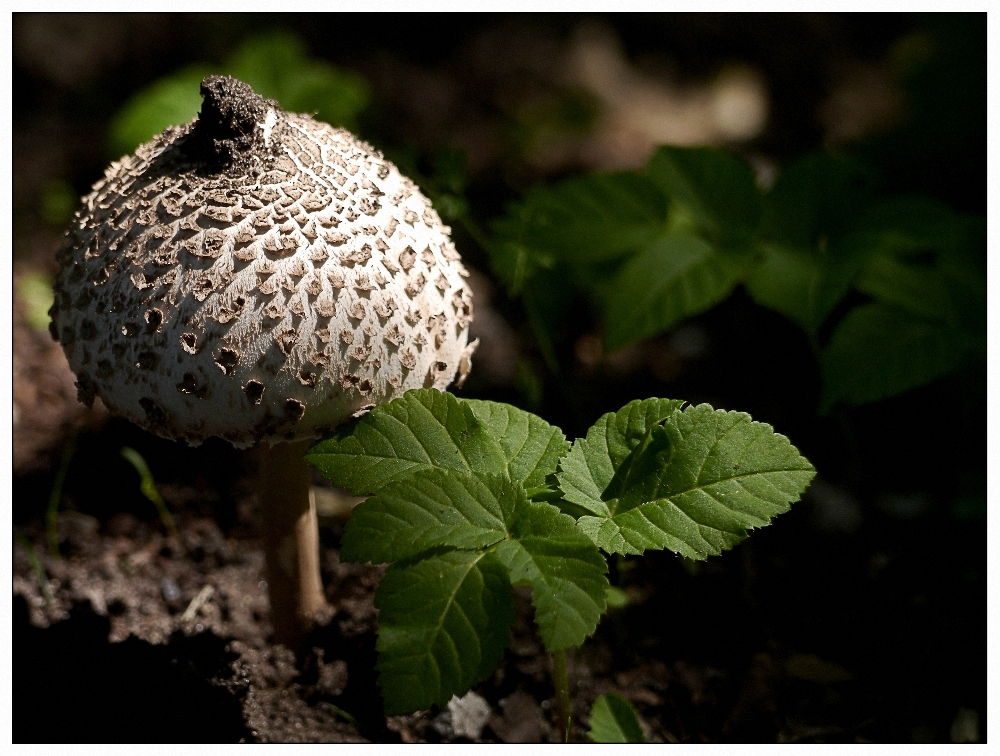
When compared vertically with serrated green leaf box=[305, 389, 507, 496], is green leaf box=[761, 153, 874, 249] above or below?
above

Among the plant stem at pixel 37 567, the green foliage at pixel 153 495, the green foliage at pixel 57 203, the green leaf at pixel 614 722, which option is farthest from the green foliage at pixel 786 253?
the green foliage at pixel 57 203

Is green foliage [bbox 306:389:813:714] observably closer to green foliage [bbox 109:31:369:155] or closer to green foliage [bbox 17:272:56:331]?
green foliage [bbox 109:31:369:155]

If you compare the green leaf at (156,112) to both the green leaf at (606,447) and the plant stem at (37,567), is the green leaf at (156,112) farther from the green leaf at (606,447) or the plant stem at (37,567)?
the green leaf at (606,447)

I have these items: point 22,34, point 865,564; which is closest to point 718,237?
point 865,564

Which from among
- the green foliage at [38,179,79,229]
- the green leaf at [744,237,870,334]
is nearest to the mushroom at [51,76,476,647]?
the green leaf at [744,237,870,334]

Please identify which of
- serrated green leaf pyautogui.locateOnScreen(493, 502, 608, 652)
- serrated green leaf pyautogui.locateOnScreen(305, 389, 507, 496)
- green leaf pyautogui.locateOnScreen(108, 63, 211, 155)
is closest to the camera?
serrated green leaf pyautogui.locateOnScreen(493, 502, 608, 652)

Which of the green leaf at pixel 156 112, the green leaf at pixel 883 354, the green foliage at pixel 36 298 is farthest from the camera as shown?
the green foliage at pixel 36 298
